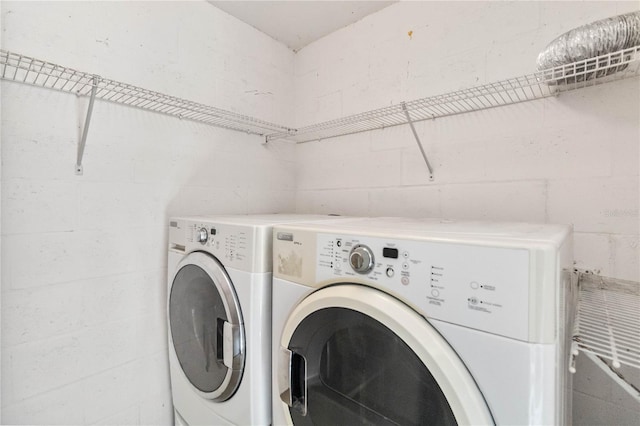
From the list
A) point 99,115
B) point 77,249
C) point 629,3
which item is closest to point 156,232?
point 77,249

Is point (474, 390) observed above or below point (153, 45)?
below

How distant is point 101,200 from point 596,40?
5.98ft

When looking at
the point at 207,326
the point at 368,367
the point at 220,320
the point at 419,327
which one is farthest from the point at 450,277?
the point at 207,326

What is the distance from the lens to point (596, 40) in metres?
0.92

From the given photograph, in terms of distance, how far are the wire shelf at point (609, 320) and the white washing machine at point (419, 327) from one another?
0.09 meters

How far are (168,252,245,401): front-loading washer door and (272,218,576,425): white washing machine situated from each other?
7.0 inches

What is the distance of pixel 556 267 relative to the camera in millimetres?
513

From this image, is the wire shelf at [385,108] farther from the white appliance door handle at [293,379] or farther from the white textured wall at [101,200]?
the white appliance door handle at [293,379]

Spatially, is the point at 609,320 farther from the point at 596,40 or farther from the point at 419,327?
the point at 596,40

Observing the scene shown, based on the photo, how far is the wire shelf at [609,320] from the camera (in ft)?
2.26

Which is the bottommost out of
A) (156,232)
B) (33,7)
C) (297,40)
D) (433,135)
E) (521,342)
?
(521,342)

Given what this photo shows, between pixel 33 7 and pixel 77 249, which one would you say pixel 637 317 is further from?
pixel 33 7

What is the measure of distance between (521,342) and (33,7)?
1.80 m

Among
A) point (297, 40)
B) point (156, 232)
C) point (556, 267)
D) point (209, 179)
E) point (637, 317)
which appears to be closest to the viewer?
point (556, 267)
